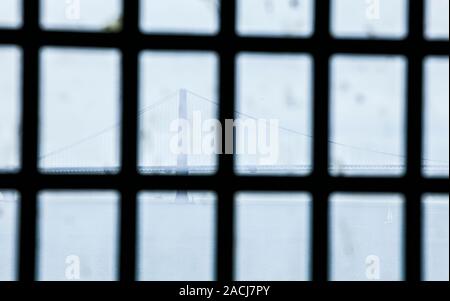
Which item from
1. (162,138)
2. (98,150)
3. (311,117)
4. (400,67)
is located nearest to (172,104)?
(162,138)

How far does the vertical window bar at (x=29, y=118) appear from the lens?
1608mm

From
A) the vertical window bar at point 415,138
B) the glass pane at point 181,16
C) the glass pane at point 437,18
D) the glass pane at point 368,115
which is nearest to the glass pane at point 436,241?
the vertical window bar at point 415,138

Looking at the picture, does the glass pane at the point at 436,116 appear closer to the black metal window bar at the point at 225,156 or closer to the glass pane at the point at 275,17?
the black metal window bar at the point at 225,156

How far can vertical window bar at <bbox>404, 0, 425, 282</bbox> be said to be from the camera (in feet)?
5.53

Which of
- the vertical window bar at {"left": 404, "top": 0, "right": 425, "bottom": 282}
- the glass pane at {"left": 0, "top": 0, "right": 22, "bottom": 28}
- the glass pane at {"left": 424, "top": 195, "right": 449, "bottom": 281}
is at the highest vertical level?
the glass pane at {"left": 0, "top": 0, "right": 22, "bottom": 28}

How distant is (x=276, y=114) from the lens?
1681mm

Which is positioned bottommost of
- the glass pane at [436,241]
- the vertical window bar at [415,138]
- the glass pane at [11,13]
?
the glass pane at [436,241]

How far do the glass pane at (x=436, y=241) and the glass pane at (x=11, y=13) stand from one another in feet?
3.45

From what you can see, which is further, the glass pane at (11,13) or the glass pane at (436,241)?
the glass pane at (436,241)

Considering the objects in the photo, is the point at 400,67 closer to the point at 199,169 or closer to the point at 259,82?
the point at 259,82

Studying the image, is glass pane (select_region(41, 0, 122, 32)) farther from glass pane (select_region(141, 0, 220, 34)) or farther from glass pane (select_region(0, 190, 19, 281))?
glass pane (select_region(0, 190, 19, 281))

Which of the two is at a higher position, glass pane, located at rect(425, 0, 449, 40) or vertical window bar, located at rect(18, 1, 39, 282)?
glass pane, located at rect(425, 0, 449, 40)

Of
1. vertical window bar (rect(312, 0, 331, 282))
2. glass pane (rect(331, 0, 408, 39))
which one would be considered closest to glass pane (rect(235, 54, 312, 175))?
vertical window bar (rect(312, 0, 331, 282))

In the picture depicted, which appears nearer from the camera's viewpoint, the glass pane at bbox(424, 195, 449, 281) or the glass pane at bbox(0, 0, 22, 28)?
the glass pane at bbox(0, 0, 22, 28)
